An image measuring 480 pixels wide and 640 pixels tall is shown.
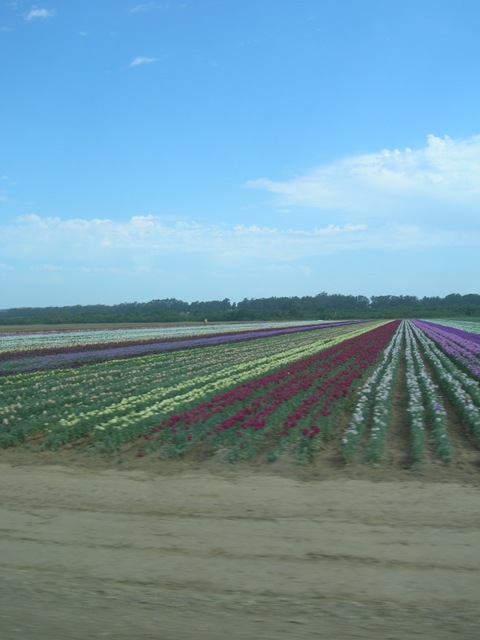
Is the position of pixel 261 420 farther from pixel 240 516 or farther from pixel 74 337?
pixel 74 337

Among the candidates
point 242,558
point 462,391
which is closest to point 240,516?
point 242,558

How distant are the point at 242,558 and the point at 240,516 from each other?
3.53 ft

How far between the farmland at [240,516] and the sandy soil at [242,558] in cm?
2

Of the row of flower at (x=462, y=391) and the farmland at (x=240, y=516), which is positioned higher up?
the row of flower at (x=462, y=391)

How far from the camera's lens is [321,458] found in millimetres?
8289

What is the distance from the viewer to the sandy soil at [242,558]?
382 centimetres

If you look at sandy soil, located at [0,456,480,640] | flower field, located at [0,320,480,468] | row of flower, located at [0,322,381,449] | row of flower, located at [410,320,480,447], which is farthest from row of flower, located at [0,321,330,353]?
sandy soil, located at [0,456,480,640]

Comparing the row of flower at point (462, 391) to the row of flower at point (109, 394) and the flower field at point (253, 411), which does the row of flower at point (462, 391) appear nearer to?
the flower field at point (253, 411)

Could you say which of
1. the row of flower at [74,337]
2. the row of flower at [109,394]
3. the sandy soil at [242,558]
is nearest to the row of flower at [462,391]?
the sandy soil at [242,558]

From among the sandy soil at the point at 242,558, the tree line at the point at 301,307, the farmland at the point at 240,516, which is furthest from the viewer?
the tree line at the point at 301,307

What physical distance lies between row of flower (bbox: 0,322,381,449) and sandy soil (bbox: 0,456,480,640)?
109 inches

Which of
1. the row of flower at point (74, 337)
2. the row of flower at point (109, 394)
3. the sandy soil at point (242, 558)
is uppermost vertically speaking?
the row of flower at point (74, 337)

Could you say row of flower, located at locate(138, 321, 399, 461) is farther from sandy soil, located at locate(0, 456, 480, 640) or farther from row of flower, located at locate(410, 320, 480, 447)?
row of flower, located at locate(410, 320, 480, 447)

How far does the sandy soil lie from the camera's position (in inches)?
151
